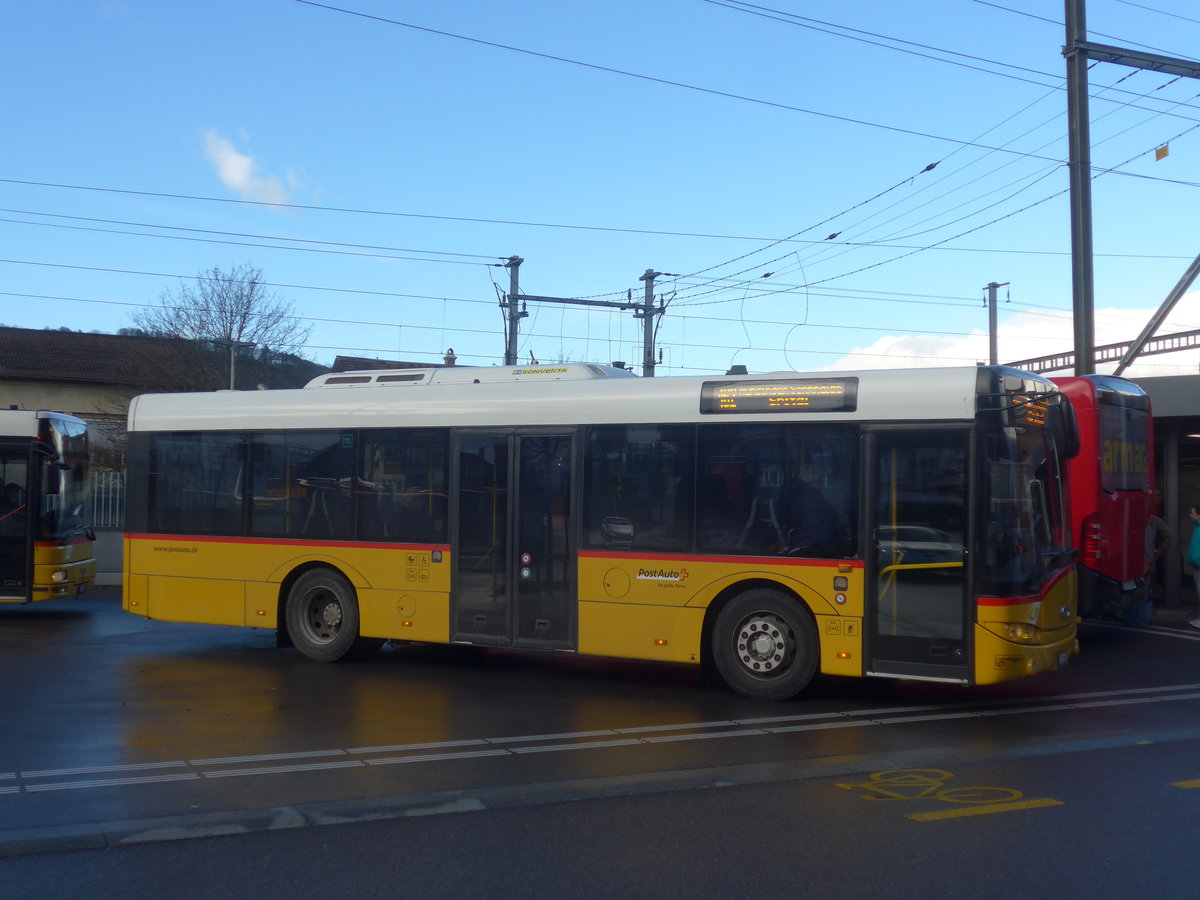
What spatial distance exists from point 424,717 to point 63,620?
992cm

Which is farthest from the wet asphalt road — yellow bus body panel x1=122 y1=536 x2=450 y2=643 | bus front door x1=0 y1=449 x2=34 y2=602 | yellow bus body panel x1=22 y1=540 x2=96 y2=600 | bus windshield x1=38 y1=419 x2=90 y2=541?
bus windshield x1=38 y1=419 x2=90 y2=541

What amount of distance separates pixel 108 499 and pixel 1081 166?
19710mm

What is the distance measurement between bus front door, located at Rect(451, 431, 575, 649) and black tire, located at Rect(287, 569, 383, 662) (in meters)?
1.42

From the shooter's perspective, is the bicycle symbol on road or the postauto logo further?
the postauto logo

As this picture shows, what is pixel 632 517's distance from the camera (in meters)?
10.6

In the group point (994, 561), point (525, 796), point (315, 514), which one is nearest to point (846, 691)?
point (994, 561)

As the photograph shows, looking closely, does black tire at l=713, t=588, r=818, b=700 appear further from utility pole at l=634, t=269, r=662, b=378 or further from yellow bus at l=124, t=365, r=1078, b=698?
utility pole at l=634, t=269, r=662, b=378

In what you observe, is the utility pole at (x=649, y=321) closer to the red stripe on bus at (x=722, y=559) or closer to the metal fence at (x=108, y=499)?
the metal fence at (x=108, y=499)

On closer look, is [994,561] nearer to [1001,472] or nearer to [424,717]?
[1001,472]

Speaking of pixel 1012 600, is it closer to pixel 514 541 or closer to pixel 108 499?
pixel 514 541

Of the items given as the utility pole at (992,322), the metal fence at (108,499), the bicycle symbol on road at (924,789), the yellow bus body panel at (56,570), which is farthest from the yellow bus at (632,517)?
the utility pole at (992,322)

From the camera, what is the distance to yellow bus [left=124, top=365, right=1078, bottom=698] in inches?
364

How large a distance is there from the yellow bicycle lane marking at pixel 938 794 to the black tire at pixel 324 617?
6.45 m

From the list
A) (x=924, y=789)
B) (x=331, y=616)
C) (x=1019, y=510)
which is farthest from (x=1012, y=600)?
(x=331, y=616)
